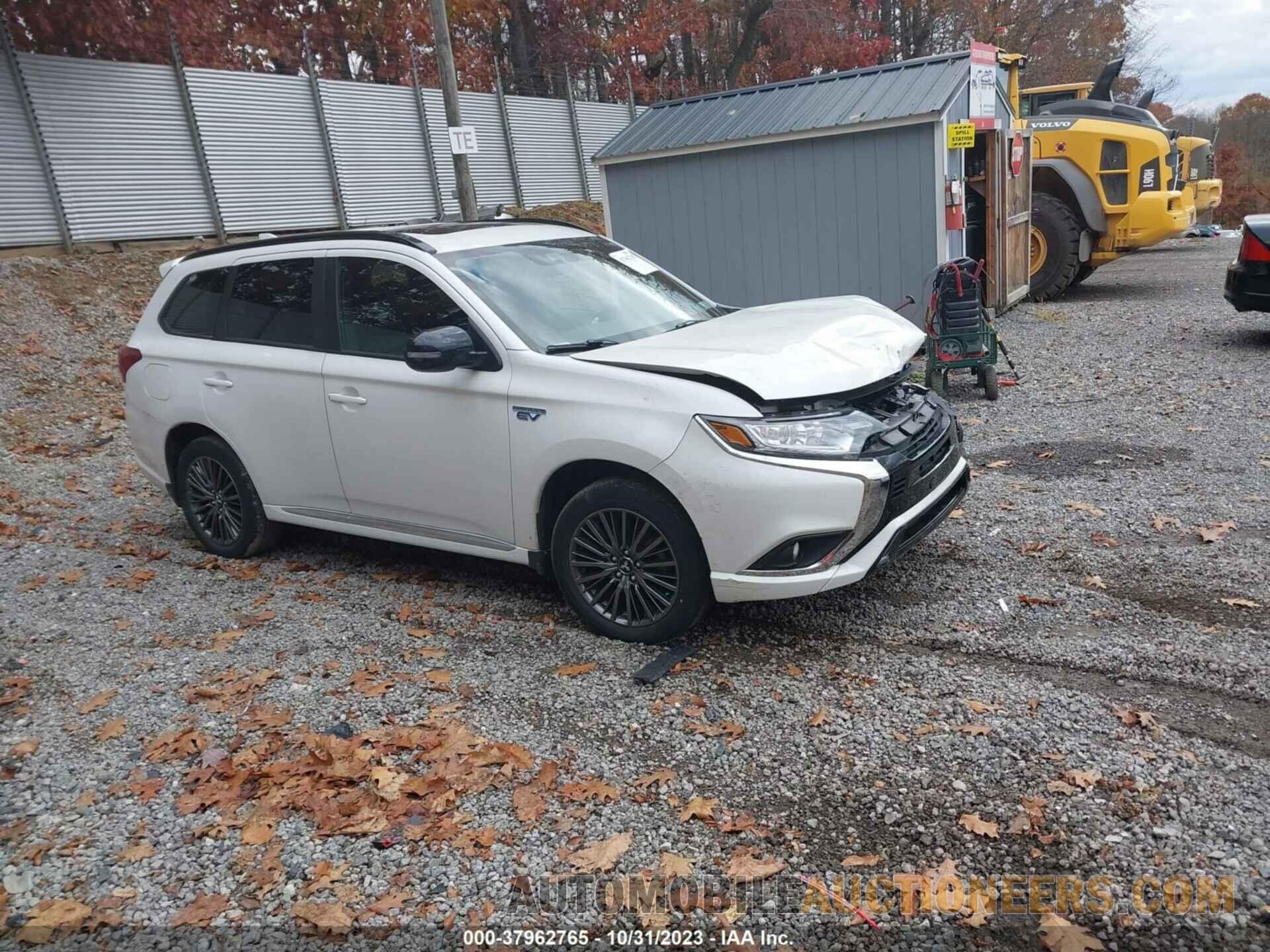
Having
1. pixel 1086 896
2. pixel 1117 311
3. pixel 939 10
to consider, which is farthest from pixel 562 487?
pixel 939 10

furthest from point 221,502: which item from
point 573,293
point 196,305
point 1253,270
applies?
point 1253,270

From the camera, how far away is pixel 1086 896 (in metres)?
2.71

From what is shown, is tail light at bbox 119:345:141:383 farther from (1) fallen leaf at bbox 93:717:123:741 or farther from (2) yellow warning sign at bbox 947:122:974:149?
(2) yellow warning sign at bbox 947:122:974:149

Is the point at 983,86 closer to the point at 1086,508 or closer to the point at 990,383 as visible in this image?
the point at 990,383

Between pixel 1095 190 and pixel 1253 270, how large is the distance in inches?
185

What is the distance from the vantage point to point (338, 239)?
519 cm

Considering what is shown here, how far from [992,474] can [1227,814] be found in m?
3.76

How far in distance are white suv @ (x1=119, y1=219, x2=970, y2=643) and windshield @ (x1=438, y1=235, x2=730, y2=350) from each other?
0.05ft

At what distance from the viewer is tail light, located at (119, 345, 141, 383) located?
6020 millimetres

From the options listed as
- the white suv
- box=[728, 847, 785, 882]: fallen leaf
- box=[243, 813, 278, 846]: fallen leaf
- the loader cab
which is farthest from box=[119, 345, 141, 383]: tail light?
the loader cab

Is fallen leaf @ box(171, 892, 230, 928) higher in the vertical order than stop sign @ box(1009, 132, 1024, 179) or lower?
lower

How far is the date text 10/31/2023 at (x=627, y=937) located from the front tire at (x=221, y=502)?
3.66 m

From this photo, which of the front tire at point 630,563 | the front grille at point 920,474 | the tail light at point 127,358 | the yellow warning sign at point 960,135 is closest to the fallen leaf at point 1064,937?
the front grille at point 920,474

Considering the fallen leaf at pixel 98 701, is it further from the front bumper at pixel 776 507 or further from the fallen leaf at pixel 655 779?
the front bumper at pixel 776 507
